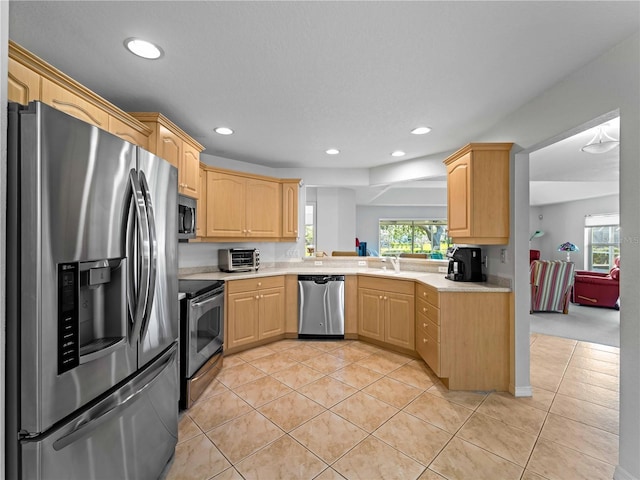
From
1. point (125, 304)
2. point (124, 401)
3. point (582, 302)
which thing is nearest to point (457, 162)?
point (125, 304)

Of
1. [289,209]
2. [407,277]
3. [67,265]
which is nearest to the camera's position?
[67,265]

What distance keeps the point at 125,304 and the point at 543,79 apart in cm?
284

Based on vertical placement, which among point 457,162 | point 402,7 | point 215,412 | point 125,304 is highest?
point 402,7

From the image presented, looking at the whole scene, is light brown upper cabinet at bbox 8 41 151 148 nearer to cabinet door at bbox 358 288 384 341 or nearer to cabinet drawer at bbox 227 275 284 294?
cabinet drawer at bbox 227 275 284 294

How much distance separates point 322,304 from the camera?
3732 millimetres

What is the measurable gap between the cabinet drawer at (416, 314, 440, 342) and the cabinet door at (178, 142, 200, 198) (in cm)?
259

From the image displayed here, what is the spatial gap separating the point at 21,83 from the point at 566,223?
1053cm

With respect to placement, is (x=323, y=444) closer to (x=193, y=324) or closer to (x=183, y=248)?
(x=193, y=324)

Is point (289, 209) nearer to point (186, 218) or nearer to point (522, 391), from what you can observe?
point (186, 218)

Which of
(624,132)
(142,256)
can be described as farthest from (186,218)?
(624,132)

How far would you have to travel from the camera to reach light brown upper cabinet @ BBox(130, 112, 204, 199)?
234cm

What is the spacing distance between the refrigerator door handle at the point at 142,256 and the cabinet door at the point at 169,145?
1172mm

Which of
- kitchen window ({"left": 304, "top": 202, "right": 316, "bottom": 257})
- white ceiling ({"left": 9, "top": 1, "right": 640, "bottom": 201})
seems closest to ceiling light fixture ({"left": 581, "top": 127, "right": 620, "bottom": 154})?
white ceiling ({"left": 9, "top": 1, "right": 640, "bottom": 201})

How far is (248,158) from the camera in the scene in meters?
3.96
